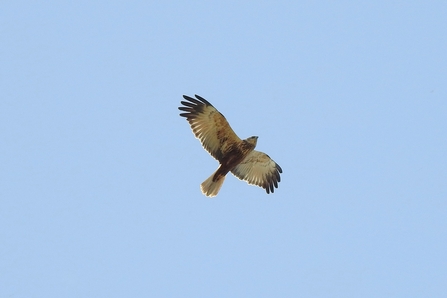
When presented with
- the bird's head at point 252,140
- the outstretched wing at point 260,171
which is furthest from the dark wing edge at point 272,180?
the bird's head at point 252,140

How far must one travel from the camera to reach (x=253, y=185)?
21953 mm

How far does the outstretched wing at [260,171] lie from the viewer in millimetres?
21578

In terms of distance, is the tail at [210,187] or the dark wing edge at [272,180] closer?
the tail at [210,187]

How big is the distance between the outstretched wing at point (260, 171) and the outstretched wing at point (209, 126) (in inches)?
46.7

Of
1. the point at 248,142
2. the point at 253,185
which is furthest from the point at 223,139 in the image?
the point at 253,185

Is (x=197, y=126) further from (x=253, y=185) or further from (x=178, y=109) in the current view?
(x=253, y=185)

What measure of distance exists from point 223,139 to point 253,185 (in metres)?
2.14

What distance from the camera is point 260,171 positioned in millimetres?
21922

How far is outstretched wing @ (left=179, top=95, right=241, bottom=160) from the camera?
65.7 feet

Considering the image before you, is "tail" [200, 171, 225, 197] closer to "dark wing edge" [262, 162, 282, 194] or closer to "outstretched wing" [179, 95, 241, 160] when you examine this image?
"outstretched wing" [179, 95, 241, 160]

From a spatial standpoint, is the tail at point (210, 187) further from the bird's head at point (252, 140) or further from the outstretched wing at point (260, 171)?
the outstretched wing at point (260, 171)

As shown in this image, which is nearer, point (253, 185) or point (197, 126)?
point (197, 126)

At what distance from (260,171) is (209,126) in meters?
2.41

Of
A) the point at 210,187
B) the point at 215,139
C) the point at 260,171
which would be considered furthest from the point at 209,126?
the point at 260,171
